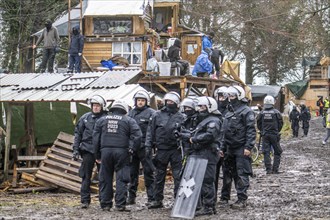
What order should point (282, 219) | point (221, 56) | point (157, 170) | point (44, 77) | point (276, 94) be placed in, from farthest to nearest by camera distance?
point (276, 94) < point (221, 56) < point (44, 77) < point (157, 170) < point (282, 219)

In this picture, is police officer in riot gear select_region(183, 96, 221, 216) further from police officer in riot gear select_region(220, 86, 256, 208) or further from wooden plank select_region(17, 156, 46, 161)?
wooden plank select_region(17, 156, 46, 161)

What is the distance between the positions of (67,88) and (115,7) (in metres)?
8.46

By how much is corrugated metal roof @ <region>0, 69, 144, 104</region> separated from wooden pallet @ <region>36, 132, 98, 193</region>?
111 cm

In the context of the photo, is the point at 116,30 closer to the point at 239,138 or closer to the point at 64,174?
the point at 64,174

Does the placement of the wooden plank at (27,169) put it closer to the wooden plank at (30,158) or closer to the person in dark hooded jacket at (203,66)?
the wooden plank at (30,158)

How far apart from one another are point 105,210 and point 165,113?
2.01 m

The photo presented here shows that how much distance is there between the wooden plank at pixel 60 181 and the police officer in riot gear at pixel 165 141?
417 cm

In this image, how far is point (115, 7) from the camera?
27.0m

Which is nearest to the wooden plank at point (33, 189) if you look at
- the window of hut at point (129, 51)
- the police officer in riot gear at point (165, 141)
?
the police officer in riot gear at point (165, 141)

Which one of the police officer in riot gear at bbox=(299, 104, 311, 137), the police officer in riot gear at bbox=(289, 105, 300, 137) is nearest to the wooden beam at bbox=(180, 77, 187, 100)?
the police officer in riot gear at bbox=(289, 105, 300, 137)

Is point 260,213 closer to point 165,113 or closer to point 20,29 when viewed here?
point 165,113

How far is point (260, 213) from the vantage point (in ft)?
41.6

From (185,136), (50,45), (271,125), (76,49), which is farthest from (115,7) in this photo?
(185,136)

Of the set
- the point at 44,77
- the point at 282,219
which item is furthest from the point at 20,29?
the point at 282,219
